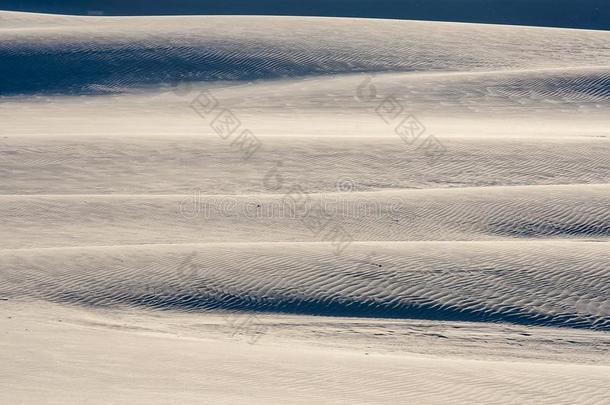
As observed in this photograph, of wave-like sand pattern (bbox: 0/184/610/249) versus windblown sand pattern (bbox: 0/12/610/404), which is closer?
windblown sand pattern (bbox: 0/12/610/404)

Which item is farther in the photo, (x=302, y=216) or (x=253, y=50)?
(x=253, y=50)

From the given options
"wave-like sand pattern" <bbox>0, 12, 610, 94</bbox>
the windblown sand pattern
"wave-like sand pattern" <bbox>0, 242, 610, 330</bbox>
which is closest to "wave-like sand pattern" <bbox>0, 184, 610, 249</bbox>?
the windblown sand pattern

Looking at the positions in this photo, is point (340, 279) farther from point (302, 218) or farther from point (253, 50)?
point (253, 50)

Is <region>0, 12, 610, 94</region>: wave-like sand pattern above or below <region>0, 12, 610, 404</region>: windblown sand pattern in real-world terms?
above

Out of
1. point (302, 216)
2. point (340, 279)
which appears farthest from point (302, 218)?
point (340, 279)

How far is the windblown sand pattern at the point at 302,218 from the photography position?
31.8 ft

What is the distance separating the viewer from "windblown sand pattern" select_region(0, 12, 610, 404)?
31.8ft

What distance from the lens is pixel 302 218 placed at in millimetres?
15969

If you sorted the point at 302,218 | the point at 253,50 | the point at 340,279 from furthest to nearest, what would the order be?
the point at 253,50, the point at 302,218, the point at 340,279

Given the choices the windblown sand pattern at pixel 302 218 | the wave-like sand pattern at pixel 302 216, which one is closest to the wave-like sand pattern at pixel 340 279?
the windblown sand pattern at pixel 302 218

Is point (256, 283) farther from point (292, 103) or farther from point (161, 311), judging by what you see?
point (292, 103)

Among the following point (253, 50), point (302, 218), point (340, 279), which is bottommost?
point (340, 279)

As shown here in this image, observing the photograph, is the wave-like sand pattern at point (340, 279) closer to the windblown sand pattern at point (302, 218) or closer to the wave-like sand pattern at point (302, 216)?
the windblown sand pattern at point (302, 218)

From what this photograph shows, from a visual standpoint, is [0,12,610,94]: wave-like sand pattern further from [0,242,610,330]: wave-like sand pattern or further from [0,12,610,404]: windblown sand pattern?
[0,242,610,330]: wave-like sand pattern
